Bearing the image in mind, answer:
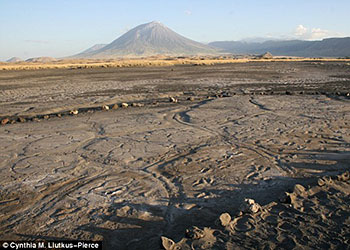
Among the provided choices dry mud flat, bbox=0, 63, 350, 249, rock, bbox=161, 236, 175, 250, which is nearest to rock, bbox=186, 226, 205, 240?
dry mud flat, bbox=0, 63, 350, 249

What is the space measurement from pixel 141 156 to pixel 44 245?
9.70 ft

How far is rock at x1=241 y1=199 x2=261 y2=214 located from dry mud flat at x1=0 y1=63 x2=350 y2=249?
0.04ft

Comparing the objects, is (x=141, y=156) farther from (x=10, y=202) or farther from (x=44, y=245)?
(x=44, y=245)

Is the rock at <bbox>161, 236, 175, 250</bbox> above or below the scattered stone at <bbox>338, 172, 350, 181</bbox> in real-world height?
above

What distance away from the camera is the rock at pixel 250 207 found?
3.89 meters

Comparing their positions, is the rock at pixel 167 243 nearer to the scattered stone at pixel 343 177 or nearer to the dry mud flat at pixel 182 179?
the dry mud flat at pixel 182 179

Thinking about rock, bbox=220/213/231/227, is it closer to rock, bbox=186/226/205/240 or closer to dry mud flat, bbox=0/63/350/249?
dry mud flat, bbox=0/63/350/249

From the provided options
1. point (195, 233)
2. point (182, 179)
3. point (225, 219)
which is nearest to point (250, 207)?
point (225, 219)

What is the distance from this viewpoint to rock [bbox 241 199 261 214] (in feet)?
12.8

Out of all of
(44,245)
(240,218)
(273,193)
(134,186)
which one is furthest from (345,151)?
(44,245)

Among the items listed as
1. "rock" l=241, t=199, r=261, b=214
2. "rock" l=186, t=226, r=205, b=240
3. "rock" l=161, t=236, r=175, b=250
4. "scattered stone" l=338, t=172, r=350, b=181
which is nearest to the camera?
"rock" l=161, t=236, r=175, b=250

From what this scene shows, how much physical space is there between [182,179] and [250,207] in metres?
1.45

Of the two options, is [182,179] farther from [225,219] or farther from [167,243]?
[167,243]

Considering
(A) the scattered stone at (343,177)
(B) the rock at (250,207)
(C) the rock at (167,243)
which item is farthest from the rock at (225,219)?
(A) the scattered stone at (343,177)
